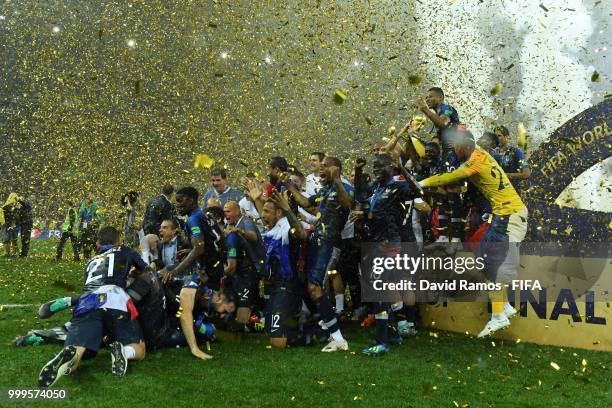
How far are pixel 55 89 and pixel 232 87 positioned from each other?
459 inches

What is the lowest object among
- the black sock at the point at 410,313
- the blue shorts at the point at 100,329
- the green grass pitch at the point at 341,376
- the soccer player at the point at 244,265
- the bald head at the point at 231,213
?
the green grass pitch at the point at 341,376

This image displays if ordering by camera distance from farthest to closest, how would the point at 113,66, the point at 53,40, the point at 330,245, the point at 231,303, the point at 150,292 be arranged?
the point at 53,40, the point at 113,66, the point at 231,303, the point at 330,245, the point at 150,292

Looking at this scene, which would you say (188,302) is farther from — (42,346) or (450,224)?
(450,224)

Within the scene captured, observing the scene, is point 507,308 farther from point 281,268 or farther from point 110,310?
point 110,310

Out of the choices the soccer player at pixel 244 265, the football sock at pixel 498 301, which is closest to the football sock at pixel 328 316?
the soccer player at pixel 244 265

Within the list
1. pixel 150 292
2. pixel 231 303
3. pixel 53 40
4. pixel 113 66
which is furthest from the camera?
pixel 53 40

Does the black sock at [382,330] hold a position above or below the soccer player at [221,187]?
below

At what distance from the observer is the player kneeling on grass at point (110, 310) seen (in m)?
5.26

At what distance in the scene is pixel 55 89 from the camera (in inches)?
1401

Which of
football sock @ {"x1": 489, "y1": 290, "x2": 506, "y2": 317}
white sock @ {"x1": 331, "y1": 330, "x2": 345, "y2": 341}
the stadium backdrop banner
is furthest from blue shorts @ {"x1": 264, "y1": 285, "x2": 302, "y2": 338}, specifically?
football sock @ {"x1": 489, "y1": 290, "x2": 506, "y2": 317}

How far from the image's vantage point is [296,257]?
7.14 metres

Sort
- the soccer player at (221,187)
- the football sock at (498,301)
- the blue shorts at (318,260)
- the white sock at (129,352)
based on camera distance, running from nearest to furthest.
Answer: the white sock at (129,352) → the blue shorts at (318,260) → the football sock at (498,301) → the soccer player at (221,187)

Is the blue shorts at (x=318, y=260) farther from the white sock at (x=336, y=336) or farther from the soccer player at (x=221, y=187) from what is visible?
the soccer player at (x=221, y=187)

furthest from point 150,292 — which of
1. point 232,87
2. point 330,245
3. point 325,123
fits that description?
point 232,87
